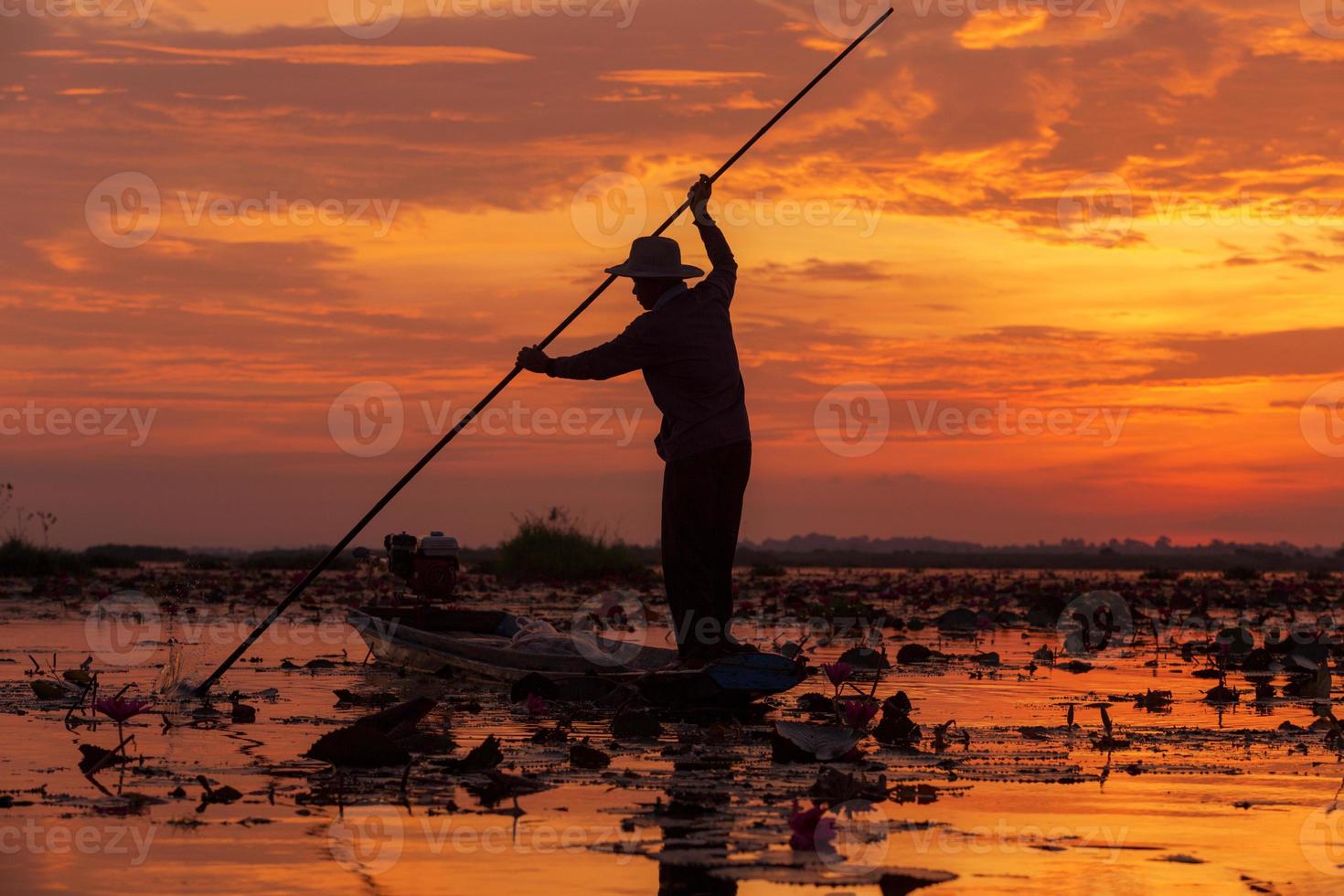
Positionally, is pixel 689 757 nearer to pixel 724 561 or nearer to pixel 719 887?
pixel 724 561

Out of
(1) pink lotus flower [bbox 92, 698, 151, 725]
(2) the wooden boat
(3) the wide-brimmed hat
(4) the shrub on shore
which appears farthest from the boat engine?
(4) the shrub on shore

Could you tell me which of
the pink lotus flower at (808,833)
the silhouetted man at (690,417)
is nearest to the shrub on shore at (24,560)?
the silhouetted man at (690,417)

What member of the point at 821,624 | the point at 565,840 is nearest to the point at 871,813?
the point at 565,840

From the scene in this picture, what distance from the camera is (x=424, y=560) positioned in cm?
1448

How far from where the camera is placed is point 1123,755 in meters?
8.60

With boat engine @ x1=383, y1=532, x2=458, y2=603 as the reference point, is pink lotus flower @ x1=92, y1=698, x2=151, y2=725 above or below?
below

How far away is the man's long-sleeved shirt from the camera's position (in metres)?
10.5

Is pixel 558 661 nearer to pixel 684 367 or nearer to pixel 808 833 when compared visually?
pixel 684 367

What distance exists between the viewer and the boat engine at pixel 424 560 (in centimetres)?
1433

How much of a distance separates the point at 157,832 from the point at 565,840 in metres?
1.56

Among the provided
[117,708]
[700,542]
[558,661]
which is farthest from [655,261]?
[117,708]

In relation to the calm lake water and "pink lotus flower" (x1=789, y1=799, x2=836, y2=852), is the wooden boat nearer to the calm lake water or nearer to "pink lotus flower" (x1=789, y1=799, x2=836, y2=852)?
the calm lake water

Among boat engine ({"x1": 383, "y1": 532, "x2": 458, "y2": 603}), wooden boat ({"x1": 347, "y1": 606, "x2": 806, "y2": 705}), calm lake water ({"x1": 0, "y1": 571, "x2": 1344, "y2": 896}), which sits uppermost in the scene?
boat engine ({"x1": 383, "y1": 532, "x2": 458, "y2": 603})

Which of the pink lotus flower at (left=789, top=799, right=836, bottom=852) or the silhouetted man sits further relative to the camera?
the silhouetted man
